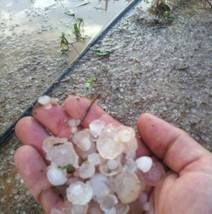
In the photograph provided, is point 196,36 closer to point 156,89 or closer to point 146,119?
point 156,89

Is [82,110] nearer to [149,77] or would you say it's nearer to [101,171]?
[101,171]

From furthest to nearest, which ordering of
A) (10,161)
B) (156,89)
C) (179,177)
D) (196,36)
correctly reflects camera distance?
(196,36) → (156,89) → (10,161) → (179,177)

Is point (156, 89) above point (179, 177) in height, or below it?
below

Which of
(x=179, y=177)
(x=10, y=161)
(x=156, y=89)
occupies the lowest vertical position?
(x=10, y=161)

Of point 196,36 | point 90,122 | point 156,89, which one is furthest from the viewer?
point 196,36

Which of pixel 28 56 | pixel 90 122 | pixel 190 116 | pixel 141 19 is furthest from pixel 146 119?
pixel 141 19

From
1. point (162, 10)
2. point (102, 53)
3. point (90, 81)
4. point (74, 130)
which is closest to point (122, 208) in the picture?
point (74, 130)
